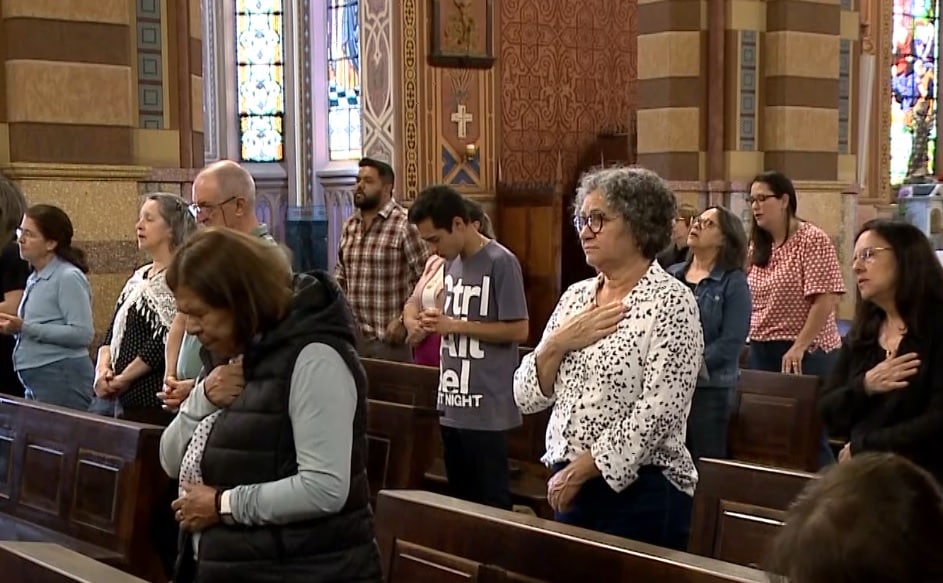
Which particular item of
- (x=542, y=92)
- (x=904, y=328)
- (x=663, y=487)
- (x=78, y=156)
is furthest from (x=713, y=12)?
(x=663, y=487)

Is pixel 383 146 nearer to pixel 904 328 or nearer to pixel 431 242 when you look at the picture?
pixel 431 242

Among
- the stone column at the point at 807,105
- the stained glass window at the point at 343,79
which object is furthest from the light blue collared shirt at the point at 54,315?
the stained glass window at the point at 343,79

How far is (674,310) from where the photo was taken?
8.96ft

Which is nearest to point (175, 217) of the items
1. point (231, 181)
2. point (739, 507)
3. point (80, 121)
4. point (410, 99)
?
point (231, 181)

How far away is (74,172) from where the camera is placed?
20.2 feet

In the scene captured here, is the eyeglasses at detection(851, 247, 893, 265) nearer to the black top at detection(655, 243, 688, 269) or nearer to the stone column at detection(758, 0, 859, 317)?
the black top at detection(655, 243, 688, 269)

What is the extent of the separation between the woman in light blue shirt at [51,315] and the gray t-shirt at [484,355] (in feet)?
4.53

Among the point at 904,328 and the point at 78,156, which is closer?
the point at 904,328

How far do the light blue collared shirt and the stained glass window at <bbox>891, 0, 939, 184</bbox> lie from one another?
39.7ft

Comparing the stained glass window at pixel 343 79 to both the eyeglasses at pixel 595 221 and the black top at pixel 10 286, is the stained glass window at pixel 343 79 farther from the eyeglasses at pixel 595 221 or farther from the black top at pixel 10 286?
the eyeglasses at pixel 595 221

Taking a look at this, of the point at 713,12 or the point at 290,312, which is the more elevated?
the point at 713,12

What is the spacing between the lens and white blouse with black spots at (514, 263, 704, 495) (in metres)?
2.70

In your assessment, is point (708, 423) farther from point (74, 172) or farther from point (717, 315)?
point (74, 172)

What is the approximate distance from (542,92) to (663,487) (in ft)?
27.7
